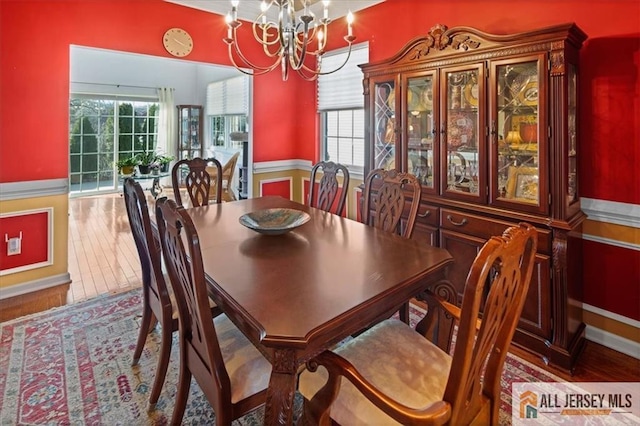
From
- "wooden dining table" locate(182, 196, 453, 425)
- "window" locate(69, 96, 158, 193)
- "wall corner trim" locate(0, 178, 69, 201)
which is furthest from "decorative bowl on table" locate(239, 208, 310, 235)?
"window" locate(69, 96, 158, 193)

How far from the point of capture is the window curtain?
8586 mm

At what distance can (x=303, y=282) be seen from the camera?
4.67ft

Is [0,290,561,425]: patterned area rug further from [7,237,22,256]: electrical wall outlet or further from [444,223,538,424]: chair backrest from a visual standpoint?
[444,223,538,424]: chair backrest

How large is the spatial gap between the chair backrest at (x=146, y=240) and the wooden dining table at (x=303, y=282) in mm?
240

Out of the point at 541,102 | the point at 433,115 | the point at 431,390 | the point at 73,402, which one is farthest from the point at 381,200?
the point at 73,402

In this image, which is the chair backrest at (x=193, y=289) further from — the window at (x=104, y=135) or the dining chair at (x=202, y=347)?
the window at (x=104, y=135)

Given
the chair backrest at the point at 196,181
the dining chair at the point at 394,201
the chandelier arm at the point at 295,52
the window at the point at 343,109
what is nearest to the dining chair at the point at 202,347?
the dining chair at the point at 394,201

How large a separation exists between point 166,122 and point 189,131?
549 millimetres

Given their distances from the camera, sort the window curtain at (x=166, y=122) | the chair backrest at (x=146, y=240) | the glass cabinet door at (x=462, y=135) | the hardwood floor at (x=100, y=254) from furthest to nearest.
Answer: the window curtain at (x=166, y=122)
the hardwood floor at (x=100, y=254)
the glass cabinet door at (x=462, y=135)
the chair backrest at (x=146, y=240)

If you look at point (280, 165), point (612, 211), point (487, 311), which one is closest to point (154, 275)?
point (487, 311)

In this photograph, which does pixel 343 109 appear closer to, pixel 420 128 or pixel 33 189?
pixel 420 128

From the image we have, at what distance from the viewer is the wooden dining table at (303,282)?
1096 millimetres

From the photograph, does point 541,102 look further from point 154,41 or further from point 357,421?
point 154,41

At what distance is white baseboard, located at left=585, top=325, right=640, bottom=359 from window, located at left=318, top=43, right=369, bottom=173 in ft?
8.03
